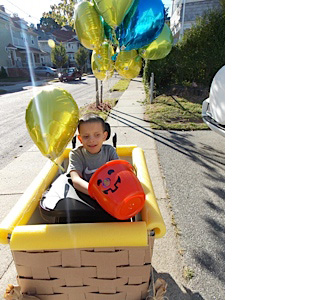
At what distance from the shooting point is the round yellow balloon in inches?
65.9

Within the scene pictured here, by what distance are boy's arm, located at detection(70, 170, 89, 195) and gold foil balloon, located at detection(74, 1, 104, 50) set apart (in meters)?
1.13

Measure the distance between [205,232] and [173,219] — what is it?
37 cm

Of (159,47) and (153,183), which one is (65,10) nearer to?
(159,47)

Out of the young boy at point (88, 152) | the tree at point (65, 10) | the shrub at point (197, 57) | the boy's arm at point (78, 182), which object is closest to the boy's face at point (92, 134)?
the young boy at point (88, 152)

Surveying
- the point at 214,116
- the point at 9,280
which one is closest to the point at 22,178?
the point at 9,280

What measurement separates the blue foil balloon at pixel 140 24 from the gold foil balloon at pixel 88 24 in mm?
171

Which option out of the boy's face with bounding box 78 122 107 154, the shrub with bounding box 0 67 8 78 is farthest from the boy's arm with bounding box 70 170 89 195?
the shrub with bounding box 0 67 8 78

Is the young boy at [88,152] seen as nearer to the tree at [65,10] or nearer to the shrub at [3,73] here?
the tree at [65,10]

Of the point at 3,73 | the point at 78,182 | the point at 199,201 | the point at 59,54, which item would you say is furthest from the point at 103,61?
the point at 3,73

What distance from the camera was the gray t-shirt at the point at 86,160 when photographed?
72.0 inches

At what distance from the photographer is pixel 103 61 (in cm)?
217

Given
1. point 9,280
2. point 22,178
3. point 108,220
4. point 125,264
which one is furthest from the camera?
point 22,178

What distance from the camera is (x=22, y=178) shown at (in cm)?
343
